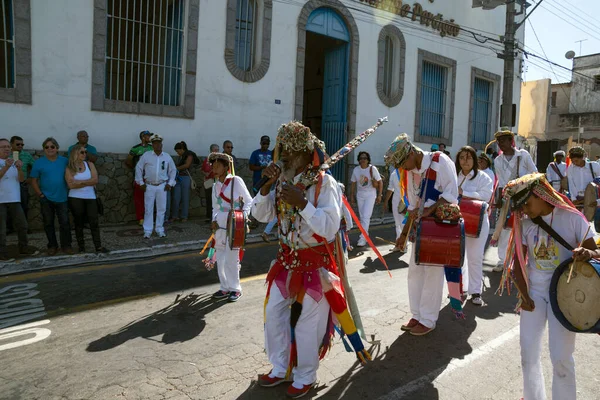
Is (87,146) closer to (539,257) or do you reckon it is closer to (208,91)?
(208,91)

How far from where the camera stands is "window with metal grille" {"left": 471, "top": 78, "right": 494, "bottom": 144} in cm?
1939

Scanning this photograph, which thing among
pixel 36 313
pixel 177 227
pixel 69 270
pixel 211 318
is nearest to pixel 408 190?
pixel 211 318

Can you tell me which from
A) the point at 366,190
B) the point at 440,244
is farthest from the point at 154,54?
the point at 440,244

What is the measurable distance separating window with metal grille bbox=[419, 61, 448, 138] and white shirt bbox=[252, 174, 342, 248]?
14267 millimetres

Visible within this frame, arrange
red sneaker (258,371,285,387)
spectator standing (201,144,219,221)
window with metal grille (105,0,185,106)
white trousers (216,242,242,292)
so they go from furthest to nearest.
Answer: window with metal grille (105,0,185,106)
spectator standing (201,144,219,221)
white trousers (216,242,242,292)
red sneaker (258,371,285,387)

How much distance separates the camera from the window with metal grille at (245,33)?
39.2ft

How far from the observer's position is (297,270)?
3.41 meters

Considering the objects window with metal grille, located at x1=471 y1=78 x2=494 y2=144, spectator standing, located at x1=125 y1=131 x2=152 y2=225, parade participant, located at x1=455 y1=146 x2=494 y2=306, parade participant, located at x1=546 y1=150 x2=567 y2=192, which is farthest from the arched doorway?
parade participant, located at x1=455 y1=146 x2=494 y2=306

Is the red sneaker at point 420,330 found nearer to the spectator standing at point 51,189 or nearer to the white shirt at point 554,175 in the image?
the spectator standing at point 51,189

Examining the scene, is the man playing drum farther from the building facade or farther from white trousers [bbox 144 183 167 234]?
the building facade

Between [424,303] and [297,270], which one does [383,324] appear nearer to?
[424,303]

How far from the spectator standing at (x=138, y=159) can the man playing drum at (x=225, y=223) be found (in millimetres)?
4571

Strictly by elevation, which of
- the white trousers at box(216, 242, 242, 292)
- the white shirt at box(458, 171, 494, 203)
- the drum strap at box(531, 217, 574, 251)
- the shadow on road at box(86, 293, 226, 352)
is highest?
the white shirt at box(458, 171, 494, 203)

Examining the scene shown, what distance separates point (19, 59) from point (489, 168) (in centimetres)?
852
